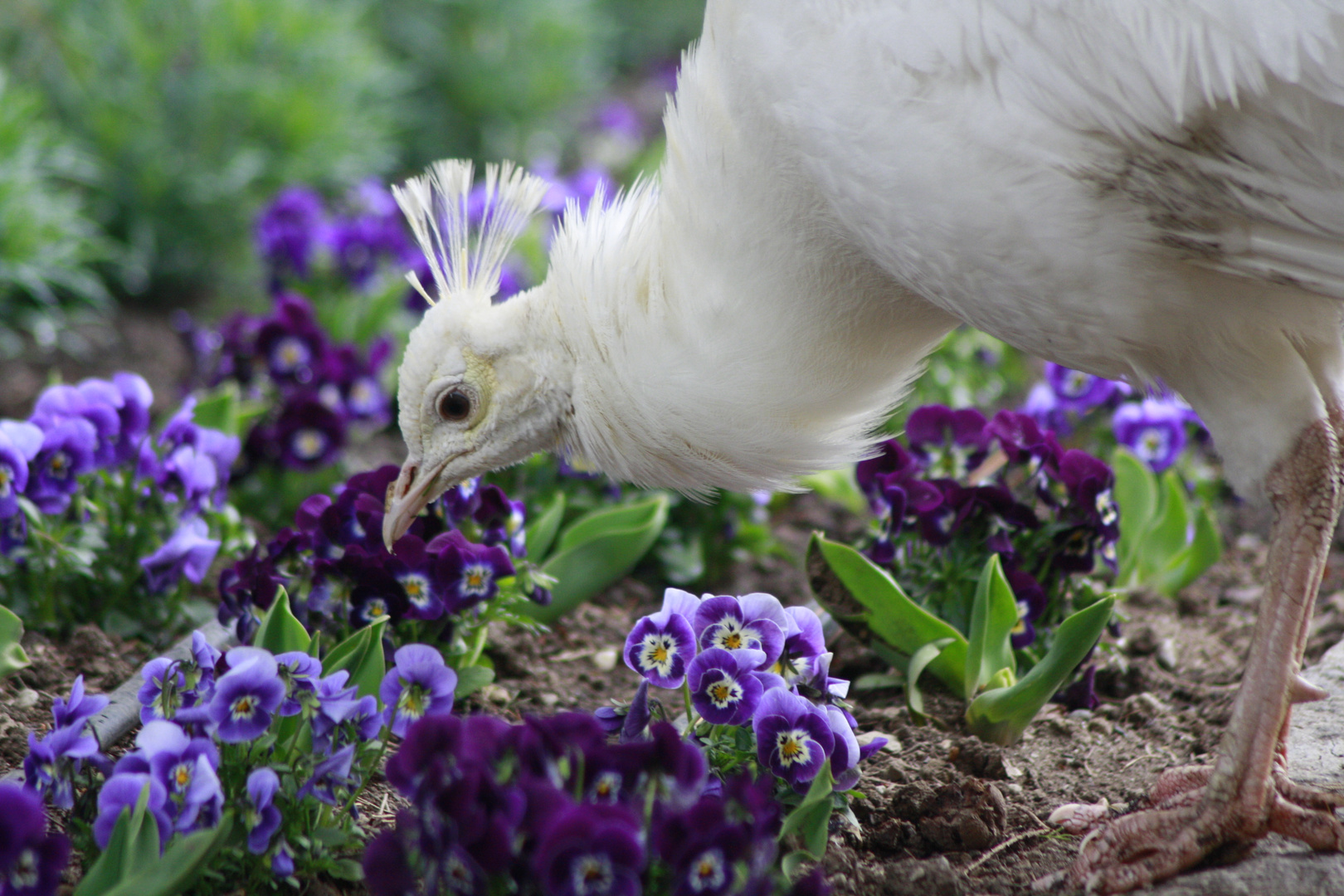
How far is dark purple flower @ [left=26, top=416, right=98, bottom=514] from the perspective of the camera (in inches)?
115

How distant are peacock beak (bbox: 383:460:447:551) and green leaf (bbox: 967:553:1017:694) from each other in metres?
1.26

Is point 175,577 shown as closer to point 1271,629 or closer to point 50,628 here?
point 50,628

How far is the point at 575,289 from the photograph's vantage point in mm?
2721

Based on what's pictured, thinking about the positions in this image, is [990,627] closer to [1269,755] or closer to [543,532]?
[1269,755]

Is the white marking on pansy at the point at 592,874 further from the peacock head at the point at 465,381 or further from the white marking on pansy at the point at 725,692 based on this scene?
the peacock head at the point at 465,381

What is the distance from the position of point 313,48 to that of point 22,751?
14.7ft

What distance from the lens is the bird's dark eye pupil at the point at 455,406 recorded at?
9.13 ft

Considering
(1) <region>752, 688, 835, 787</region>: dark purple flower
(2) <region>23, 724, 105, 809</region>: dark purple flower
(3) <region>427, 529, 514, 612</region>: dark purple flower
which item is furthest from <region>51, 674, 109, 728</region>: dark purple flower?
(1) <region>752, 688, 835, 787</region>: dark purple flower

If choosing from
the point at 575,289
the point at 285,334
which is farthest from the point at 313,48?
the point at 575,289

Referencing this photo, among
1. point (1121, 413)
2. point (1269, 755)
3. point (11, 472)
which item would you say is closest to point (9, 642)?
point (11, 472)

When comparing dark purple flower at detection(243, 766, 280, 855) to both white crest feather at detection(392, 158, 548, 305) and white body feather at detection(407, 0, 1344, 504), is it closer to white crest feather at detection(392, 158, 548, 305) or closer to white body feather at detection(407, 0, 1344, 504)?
white body feather at detection(407, 0, 1344, 504)

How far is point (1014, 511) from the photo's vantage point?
2910 mm

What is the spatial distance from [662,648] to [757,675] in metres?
0.20

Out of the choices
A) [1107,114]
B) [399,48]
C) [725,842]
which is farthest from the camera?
[399,48]
